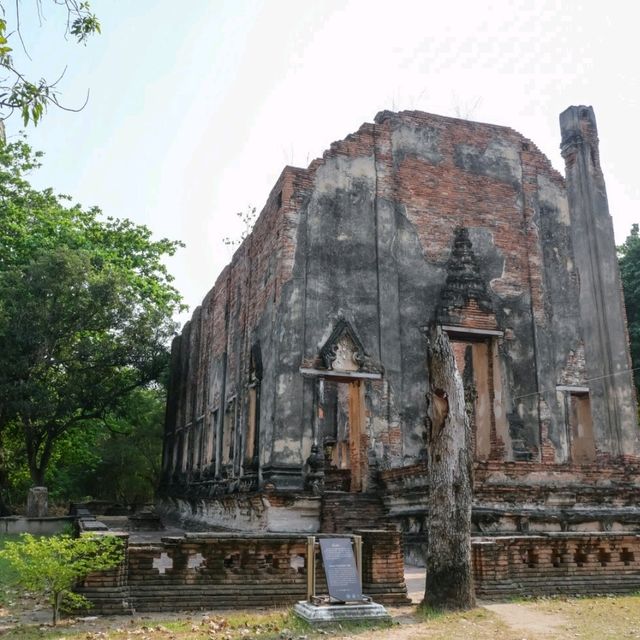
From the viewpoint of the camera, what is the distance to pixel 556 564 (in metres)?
7.87

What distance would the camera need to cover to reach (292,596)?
23.4 ft

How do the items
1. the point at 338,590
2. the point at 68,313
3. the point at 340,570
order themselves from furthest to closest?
the point at 68,313, the point at 340,570, the point at 338,590

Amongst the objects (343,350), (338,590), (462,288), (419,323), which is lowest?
(338,590)

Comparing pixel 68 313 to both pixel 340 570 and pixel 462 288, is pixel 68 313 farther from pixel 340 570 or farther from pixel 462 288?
pixel 340 570

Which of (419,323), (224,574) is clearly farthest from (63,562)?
(419,323)

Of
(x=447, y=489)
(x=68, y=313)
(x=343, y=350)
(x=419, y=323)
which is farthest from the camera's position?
(x=68, y=313)

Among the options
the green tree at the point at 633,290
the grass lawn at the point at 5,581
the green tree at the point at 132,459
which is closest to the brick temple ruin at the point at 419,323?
the grass lawn at the point at 5,581

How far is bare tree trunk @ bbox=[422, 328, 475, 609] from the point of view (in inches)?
271

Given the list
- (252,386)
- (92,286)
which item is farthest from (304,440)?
(92,286)

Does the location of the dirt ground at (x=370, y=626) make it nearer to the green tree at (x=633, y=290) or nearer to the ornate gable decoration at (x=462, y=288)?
the ornate gable decoration at (x=462, y=288)

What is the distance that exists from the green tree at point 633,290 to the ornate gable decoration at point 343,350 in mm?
10450

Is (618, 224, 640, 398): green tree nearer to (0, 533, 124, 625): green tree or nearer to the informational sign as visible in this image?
the informational sign

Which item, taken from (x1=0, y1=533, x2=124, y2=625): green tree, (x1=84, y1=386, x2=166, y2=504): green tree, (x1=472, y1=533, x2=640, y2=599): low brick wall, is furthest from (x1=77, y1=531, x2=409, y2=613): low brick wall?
(x1=84, y1=386, x2=166, y2=504): green tree

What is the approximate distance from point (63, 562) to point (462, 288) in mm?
9790
